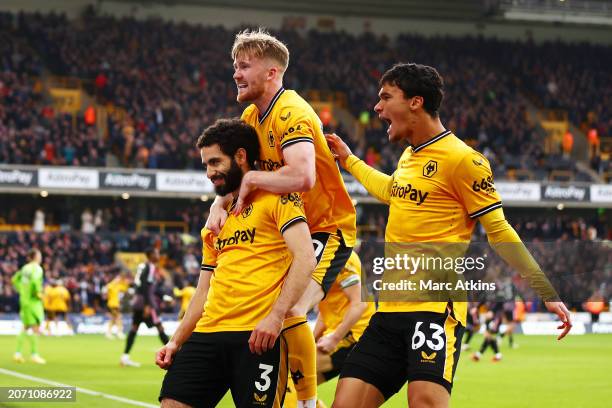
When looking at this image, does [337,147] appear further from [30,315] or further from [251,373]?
[30,315]

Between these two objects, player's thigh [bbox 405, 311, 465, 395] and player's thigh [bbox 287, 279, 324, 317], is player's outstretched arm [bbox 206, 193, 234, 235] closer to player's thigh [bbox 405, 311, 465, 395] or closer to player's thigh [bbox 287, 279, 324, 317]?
player's thigh [bbox 287, 279, 324, 317]

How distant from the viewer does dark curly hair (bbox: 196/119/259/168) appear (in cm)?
590

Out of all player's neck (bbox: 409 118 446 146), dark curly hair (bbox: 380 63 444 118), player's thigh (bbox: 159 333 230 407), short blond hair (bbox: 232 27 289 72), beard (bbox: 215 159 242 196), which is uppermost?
short blond hair (bbox: 232 27 289 72)

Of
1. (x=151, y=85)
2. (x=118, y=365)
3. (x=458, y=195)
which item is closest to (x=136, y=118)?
(x=151, y=85)

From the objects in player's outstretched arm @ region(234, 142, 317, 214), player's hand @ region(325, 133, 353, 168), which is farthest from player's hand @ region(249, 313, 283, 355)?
player's hand @ region(325, 133, 353, 168)

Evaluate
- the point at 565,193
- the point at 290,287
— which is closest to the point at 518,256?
the point at 290,287

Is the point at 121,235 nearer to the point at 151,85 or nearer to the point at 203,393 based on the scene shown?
the point at 151,85

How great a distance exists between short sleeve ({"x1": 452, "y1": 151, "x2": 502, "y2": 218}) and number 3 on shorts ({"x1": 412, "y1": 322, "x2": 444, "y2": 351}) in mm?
716

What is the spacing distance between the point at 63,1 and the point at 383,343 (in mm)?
44715

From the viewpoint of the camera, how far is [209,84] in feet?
154

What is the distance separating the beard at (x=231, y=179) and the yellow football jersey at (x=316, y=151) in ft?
1.27

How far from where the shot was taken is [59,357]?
865 inches

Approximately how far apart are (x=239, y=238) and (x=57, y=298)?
91.6 feet

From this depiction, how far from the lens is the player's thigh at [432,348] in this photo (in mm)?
6098
